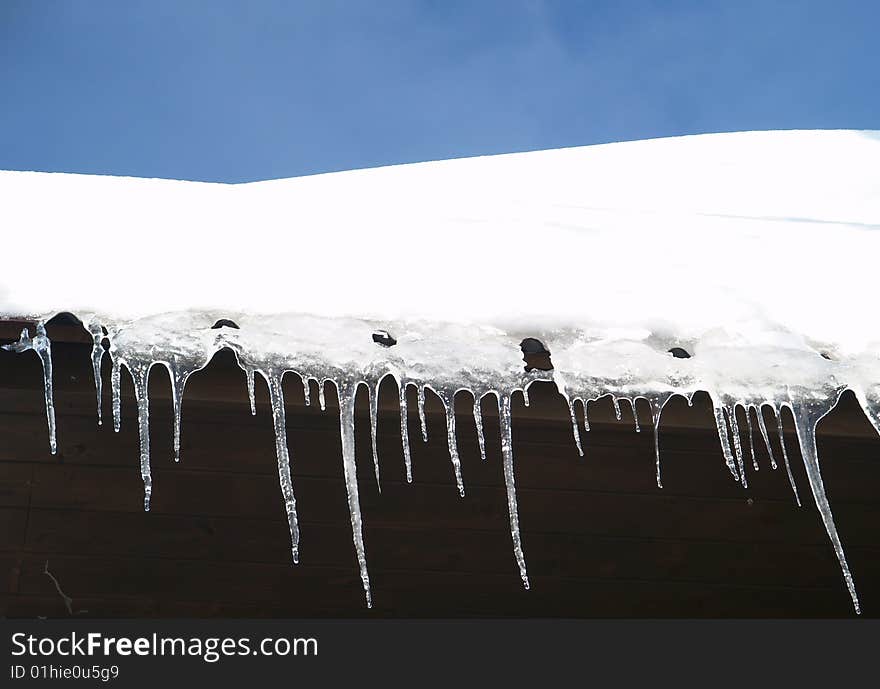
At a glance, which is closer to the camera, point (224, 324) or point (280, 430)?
point (224, 324)

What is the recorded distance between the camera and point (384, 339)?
1.71m

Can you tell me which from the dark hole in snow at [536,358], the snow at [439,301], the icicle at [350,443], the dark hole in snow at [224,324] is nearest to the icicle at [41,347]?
the snow at [439,301]

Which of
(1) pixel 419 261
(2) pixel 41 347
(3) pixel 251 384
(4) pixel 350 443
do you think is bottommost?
(4) pixel 350 443

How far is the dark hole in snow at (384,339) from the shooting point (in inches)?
66.9

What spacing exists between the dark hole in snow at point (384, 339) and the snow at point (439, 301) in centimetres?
1

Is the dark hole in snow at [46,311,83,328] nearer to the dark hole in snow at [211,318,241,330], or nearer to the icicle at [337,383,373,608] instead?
the dark hole in snow at [211,318,241,330]

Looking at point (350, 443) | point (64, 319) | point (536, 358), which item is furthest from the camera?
point (350, 443)

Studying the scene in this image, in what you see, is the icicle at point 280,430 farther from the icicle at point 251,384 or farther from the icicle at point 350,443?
the icicle at point 350,443

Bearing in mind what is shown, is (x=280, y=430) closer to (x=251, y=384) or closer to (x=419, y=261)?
(x=251, y=384)

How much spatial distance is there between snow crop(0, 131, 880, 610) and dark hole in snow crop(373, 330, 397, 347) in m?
0.01

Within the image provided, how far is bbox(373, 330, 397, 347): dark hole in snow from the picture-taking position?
1.70 meters

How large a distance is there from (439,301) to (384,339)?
14 centimetres

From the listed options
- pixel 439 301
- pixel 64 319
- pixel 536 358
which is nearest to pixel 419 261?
pixel 439 301

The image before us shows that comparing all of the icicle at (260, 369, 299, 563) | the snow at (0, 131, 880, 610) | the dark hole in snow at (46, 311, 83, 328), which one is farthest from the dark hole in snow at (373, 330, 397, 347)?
the dark hole in snow at (46, 311, 83, 328)
